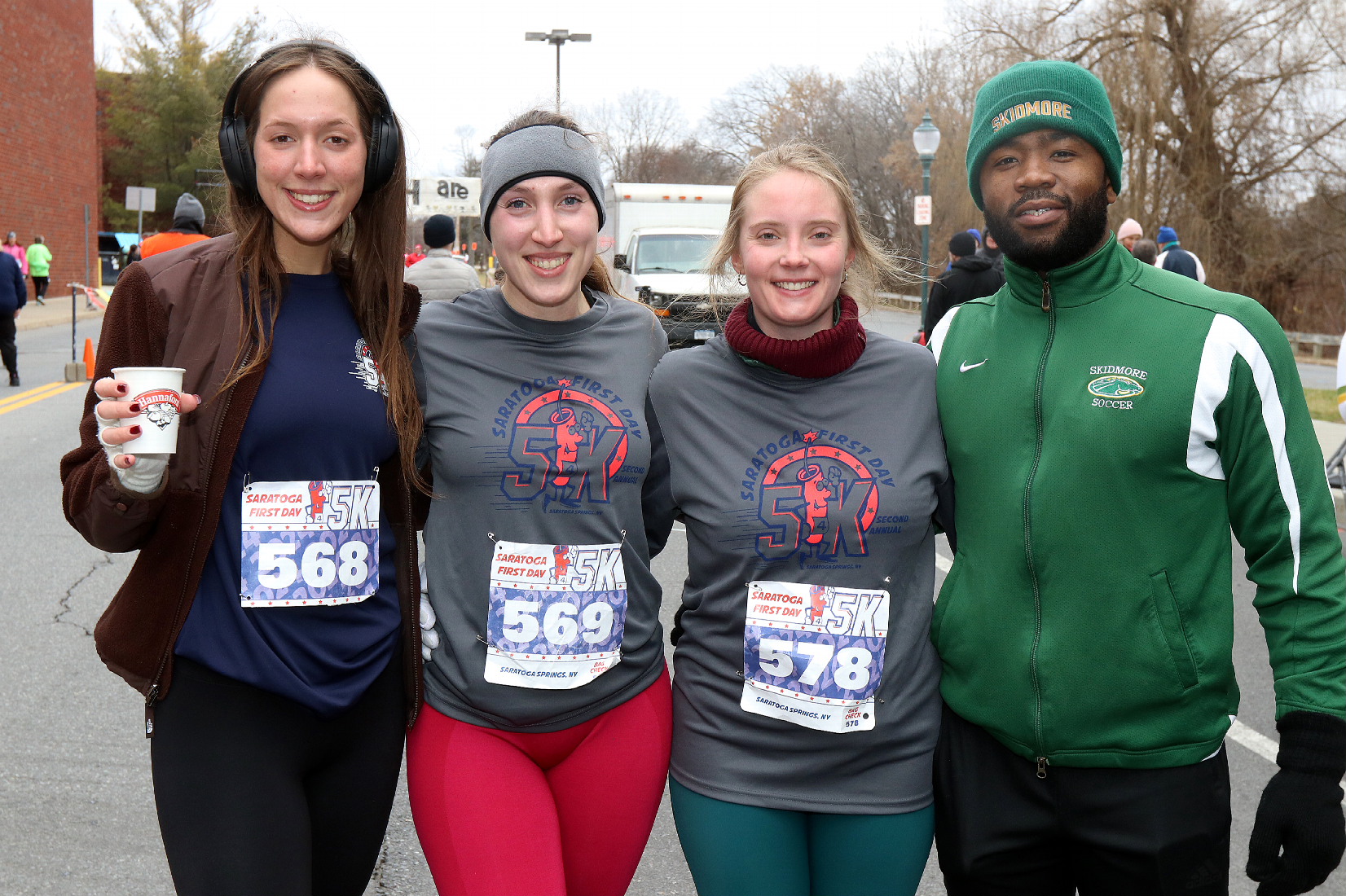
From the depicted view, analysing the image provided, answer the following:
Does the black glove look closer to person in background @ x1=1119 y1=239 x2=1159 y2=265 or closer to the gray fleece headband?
the gray fleece headband

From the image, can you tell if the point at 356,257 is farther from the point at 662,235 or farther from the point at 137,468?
the point at 662,235

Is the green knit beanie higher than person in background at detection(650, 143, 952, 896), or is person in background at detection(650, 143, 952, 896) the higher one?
the green knit beanie

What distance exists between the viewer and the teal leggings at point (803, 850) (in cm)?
235

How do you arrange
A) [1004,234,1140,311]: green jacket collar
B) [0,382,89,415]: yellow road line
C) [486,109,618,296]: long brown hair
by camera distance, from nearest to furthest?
[1004,234,1140,311]: green jacket collar → [486,109,618,296]: long brown hair → [0,382,89,415]: yellow road line

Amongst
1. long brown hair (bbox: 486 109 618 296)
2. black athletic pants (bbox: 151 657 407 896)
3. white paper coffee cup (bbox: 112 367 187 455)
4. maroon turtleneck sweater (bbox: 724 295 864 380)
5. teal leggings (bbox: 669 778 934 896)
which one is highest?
long brown hair (bbox: 486 109 618 296)

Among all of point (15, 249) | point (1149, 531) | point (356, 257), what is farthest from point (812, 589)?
point (15, 249)

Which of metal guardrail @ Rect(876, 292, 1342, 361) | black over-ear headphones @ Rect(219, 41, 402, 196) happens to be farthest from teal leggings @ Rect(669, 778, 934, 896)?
metal guardrail @ Rect(876, 292, 1342, 361)

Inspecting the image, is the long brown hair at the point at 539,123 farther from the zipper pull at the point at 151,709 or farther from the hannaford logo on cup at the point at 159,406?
the zipper pull at the point at 151,709

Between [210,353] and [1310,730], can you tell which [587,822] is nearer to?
[210,353]

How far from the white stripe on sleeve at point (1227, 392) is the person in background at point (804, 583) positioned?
0.53 metres

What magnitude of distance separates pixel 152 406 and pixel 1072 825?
187 centimetres

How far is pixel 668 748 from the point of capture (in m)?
2.54

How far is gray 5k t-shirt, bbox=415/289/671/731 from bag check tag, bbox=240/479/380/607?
0.72 feet

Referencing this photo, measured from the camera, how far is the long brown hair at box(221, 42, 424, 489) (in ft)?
7.72
